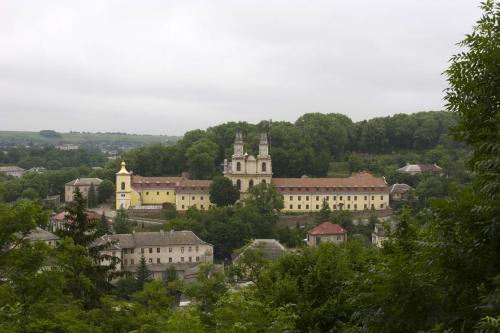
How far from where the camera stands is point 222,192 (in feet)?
220

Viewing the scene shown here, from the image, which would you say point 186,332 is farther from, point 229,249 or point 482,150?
point 229,249

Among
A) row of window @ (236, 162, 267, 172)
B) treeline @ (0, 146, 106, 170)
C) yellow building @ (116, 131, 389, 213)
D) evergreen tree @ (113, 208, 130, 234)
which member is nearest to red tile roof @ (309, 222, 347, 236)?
yellow building @ (116, 131, 389, 213)

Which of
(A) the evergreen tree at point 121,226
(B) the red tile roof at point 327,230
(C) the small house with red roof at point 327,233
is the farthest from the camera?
(A) the evergreen tree at point 121,226

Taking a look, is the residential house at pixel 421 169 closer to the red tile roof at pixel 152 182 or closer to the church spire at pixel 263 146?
the church spire at pixel 263 146

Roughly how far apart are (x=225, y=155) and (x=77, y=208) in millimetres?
61995

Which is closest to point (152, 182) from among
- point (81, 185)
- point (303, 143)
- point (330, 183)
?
point (81, 185)

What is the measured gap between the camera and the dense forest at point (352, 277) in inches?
279

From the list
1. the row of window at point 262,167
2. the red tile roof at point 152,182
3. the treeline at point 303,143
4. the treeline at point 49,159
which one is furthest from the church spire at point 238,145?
the treeline at point 49,159

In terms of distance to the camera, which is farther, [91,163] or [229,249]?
[91,163]

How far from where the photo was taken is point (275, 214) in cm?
6256

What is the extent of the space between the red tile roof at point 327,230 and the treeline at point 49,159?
311 ft

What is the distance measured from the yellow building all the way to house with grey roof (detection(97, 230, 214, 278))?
17774 millimetres

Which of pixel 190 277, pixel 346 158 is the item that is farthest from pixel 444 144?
pixel 190 277

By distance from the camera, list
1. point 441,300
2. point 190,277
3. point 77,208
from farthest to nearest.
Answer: point 190,277 → point 77,208 → point 441,300
